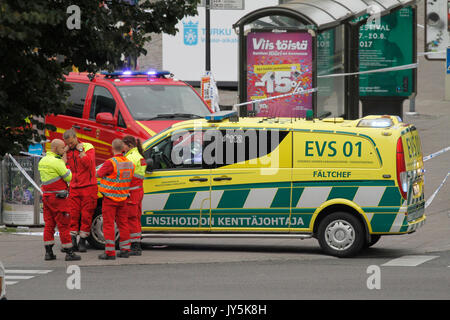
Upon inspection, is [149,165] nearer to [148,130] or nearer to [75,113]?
[148,130]

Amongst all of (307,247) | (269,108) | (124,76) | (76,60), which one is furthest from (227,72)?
(76,60)

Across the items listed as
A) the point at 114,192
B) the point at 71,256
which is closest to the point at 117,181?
the point at 114,192

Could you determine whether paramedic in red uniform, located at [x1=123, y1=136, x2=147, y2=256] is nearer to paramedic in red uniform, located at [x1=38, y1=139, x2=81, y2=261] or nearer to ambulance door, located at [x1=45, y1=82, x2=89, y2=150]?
paramedic in red uniform, located at [x1=38, y1=139, x2=81, y2=261]

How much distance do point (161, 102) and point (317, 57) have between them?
6.40 m

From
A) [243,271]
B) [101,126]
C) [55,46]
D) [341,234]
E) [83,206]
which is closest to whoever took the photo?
[55,46]

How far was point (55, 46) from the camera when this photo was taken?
11227mm

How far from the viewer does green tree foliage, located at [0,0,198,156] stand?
10.1m

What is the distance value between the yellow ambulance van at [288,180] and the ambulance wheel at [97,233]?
0.66 m

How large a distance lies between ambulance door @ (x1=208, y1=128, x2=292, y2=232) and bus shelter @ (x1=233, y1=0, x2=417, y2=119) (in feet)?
20.0

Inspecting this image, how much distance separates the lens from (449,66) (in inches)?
711

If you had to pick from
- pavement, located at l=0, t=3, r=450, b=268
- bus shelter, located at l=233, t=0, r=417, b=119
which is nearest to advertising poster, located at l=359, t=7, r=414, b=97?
bus shelter, located at l=233, t=0, r=417, b=119

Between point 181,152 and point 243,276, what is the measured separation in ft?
8.47

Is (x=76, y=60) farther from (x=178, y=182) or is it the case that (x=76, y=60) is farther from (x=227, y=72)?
(x=227, y=72)

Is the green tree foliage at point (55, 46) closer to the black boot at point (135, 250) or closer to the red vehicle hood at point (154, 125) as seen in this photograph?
the black boot at point (135, 250)
